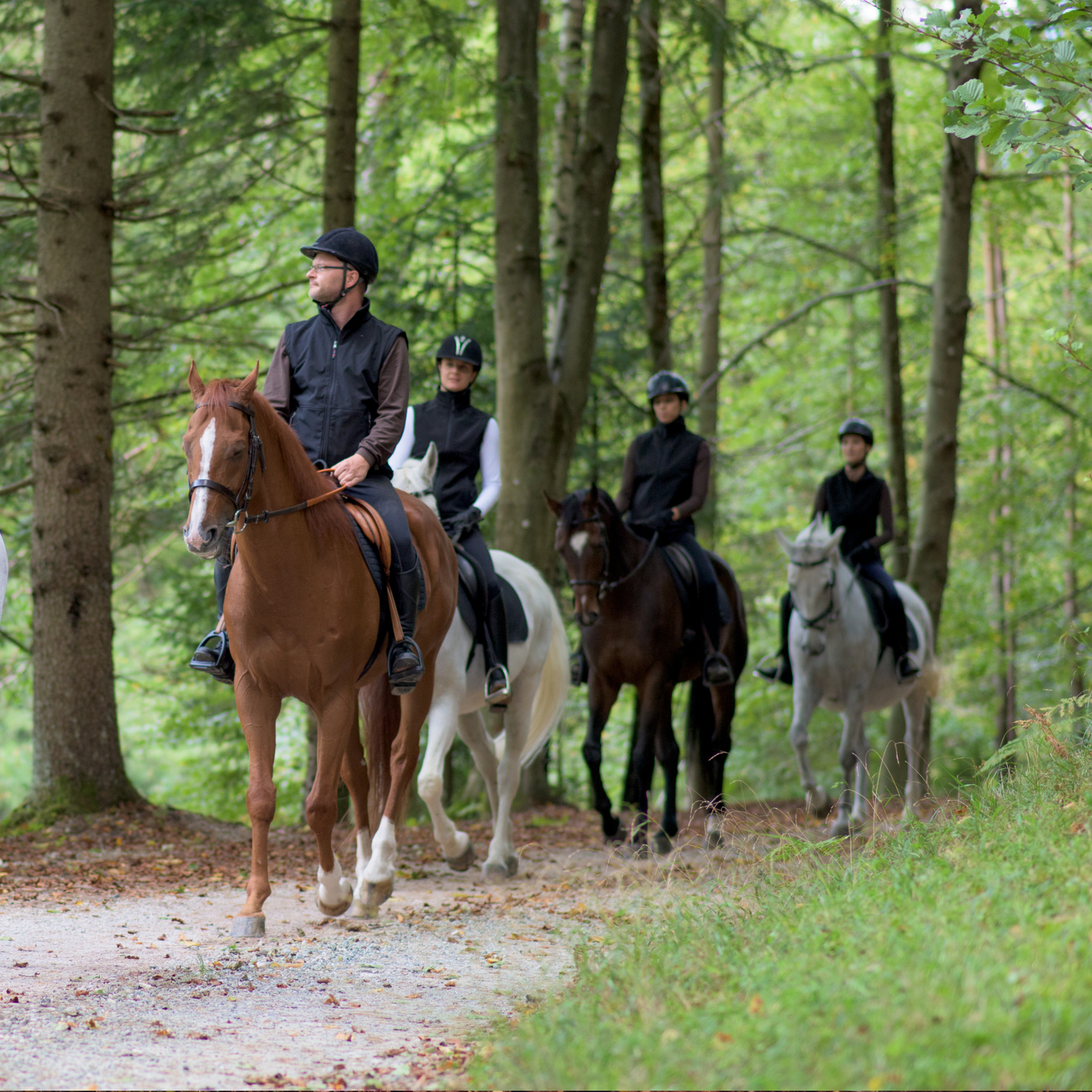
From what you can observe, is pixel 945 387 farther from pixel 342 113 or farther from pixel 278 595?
pixel 278 595

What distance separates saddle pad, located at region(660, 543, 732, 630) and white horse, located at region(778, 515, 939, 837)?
744 millimetres

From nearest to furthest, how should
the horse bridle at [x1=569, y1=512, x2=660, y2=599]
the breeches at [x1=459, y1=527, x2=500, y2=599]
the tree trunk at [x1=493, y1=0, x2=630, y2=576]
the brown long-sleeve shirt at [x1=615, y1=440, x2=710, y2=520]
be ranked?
the breeches at [x1=459, y1=527, x2=500, y2=599] → the horse bridle at [x1=569, y1=512, x2=660, y2=599] → the brown long-sleeve shirt at [x1=615, y1=440, x2=710, y2=520] → the tree trunk at [x1=493, y1=0, x2=630, y2=576]

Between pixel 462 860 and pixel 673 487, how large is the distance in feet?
12.0

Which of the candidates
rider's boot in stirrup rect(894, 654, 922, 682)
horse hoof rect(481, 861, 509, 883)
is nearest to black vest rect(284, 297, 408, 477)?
horse hoof rect(481, 861, 509, 883)

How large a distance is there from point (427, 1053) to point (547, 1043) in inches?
32.9

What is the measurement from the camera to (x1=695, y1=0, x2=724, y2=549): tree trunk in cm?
1642

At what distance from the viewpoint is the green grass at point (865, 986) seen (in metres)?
3.02

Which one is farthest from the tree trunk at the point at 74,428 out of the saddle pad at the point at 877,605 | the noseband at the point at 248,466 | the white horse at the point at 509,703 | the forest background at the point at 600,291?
the saddle pad at the point at 877,605

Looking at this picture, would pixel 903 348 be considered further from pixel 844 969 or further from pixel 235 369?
pixel 844 969

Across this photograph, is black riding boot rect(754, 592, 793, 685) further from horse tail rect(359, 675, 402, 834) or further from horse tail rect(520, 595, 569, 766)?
horse tail rect(359, 675, 402, 834)

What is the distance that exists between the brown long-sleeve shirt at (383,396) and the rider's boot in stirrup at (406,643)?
2.13 feet

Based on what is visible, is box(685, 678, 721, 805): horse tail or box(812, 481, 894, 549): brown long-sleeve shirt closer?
box(685, 678, 721, 805): horse tail

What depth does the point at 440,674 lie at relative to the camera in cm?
794

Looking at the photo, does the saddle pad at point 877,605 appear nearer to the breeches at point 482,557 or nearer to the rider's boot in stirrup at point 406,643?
the breeches at point 482,557
